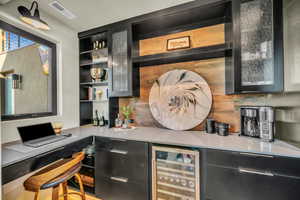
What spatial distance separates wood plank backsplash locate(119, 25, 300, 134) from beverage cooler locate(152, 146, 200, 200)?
66cm

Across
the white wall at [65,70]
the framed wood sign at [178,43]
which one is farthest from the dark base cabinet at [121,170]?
the framed wood sign at [178,43]

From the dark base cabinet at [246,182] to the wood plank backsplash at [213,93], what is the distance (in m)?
0.66

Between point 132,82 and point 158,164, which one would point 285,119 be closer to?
point 158,164

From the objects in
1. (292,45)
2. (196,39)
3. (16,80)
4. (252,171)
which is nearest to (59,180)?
(16,80)

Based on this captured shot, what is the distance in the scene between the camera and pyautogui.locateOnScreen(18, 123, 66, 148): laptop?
137 centimetres

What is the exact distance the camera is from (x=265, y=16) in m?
1.34

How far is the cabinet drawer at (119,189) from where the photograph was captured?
145 cm

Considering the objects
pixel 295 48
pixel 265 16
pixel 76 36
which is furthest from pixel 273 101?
pixel 76 36

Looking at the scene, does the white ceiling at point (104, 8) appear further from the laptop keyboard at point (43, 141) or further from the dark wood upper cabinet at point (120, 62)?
the laptop keyboard at point (43, 141)

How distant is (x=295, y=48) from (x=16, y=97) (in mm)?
3280

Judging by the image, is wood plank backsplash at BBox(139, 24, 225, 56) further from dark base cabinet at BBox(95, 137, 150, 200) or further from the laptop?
the laptop

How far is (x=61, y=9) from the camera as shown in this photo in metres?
1.74

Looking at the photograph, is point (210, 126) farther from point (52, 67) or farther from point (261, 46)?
point (52, 67)

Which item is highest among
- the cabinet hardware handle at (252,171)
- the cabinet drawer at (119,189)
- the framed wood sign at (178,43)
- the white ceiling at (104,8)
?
the white ceiling at (104,8)
